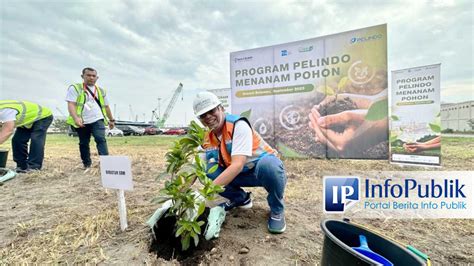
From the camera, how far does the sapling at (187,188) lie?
4.87 feet

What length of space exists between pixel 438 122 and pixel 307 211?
12.8ft

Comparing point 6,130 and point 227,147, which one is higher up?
point 6,130

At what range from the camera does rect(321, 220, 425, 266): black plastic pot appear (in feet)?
3.23

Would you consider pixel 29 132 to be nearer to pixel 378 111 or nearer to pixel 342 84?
pixel 342 84

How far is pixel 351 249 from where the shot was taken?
97 centimetres

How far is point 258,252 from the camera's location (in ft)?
5.43

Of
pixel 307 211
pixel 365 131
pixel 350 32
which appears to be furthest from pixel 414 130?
pixel 307 211

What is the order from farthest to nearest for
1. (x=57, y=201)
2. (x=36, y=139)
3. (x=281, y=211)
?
(x=36, y=139) → (x=57, y=201) → (x=281, y=211)

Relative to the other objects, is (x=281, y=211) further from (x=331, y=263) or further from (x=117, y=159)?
(x=117, y=159)

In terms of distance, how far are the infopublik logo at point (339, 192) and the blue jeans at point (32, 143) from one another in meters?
4.41

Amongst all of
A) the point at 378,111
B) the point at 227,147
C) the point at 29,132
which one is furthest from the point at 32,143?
the point at 378,111

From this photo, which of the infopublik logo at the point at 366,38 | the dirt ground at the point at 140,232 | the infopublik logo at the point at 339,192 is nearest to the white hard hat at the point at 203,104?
the dirt ground at the point at 140,232

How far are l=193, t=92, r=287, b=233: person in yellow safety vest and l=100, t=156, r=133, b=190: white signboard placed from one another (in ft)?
1.86

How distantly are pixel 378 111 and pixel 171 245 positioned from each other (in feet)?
15.8
